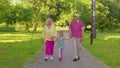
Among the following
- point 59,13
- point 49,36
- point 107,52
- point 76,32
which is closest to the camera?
point 76,32

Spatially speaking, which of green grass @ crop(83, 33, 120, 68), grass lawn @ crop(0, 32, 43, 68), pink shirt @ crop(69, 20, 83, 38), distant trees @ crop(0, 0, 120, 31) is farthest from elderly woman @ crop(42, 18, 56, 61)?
distant trees @ crop(0, 0, 120, 31)

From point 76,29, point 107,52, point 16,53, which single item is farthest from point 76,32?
point 107,52

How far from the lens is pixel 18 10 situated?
76.1 meters

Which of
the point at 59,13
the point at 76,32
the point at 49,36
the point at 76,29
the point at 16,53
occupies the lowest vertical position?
the point at 59,13

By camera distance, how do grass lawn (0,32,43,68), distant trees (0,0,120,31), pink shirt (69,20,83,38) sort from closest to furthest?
grass lawn (0,32,43,68), pink shirt (69,20,83,38), distant trees (0,0,120,31)

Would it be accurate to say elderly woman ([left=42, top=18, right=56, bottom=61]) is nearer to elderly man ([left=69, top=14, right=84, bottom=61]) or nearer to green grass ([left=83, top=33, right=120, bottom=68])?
elderly man ([left=69, top=14, right=84, bottom=61])

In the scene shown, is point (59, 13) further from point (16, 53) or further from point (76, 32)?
point (76, 32)

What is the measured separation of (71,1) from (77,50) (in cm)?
7659

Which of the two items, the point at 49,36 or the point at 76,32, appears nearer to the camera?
the point at 76,32

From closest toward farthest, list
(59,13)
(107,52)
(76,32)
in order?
(76,32)
(107,52)
(59,13)

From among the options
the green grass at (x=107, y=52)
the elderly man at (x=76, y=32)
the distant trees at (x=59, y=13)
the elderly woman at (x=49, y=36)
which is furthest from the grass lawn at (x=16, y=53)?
the distant trees at (x=59, y=13)

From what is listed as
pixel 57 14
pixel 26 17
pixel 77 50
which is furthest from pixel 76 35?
pixel 57 14

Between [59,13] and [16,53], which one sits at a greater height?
[16,53]

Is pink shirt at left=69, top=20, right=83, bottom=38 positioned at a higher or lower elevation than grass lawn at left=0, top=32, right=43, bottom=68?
higher
